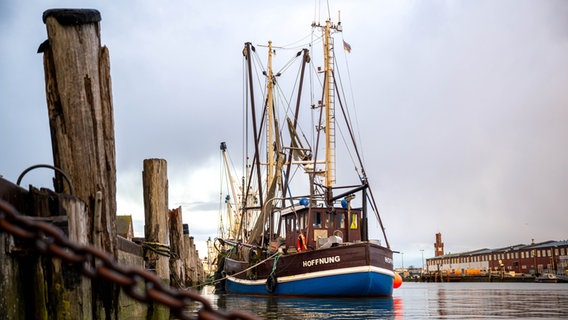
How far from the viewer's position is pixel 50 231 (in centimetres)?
211

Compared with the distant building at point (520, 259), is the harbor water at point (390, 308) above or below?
above

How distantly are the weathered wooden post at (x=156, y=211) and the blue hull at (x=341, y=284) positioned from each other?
45.7 feet

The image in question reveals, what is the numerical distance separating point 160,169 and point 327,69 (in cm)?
1967

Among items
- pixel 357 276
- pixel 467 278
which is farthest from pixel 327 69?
pixel 467 278

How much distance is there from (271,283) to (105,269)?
29.7 metres

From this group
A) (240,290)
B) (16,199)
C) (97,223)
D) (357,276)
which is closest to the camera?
(16,199)

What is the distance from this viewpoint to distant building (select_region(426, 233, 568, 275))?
403 feet

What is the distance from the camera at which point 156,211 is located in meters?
14.4

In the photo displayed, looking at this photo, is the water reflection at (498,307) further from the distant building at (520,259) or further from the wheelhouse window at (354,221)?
the distant building at (520,259)

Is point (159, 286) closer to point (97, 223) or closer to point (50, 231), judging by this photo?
point (50, 231)

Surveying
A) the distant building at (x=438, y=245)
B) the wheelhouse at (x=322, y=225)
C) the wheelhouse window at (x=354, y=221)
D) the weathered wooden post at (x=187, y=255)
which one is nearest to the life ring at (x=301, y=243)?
the wheelhouse at (x=322, y=225)

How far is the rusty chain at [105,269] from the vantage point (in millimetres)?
2064

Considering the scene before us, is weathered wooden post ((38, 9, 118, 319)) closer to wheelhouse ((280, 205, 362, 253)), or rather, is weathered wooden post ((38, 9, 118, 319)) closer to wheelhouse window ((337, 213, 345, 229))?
wheelhouse ((280, 205, 362, 253))

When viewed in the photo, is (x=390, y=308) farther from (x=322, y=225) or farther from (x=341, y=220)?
(x=341, y=220)
